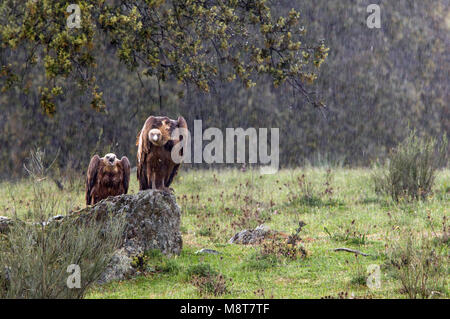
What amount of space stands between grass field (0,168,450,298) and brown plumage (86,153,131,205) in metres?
0.48

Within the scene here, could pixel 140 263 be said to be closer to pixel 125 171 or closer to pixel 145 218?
pixel 145 218

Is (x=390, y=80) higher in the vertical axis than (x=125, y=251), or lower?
higher

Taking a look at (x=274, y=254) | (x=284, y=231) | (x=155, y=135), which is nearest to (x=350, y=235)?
(x=284, y=231)

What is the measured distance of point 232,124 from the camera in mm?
23484

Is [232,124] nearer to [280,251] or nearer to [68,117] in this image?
[68,117]

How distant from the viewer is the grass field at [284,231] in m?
6.17

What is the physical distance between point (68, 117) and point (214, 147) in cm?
611

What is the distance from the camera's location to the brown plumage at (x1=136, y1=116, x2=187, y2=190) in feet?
25.3

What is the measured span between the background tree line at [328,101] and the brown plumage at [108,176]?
34.9 feet

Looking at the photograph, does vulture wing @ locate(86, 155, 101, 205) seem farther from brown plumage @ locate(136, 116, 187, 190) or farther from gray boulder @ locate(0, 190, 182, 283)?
gray boulder @ locate(0, 190, 182, 283)

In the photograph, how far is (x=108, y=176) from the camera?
8.42m

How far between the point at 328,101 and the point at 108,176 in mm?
18588

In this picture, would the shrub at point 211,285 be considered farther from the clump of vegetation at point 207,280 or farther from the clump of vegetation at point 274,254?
the clump of vegetation at point 274,254
